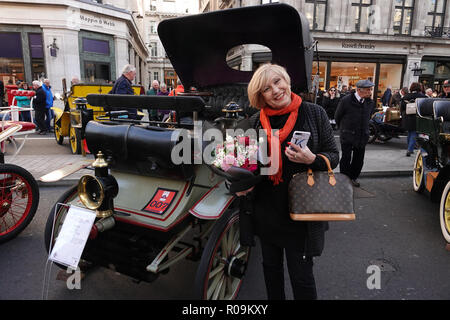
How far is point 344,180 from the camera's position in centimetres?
191

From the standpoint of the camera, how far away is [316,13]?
20.5 meters

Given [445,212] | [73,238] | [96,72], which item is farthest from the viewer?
[96,72]

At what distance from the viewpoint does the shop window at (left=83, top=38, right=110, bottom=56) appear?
1842 cm

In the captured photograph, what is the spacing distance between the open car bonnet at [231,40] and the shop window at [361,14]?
19.6 metres

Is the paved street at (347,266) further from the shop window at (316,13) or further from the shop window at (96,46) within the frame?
the shop window at (316,13)

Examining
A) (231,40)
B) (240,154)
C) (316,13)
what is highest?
(316,13)

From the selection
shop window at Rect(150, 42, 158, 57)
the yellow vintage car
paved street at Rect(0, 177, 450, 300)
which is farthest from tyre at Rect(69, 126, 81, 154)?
shop window at Rect(150, 42, 158, 57)

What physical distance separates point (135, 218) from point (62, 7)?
61.8 feet

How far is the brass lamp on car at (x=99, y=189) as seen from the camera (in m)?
2.24

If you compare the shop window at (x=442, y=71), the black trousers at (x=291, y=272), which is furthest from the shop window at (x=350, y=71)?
the black trousers at (x=291, y=272)

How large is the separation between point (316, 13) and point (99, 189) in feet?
72.0

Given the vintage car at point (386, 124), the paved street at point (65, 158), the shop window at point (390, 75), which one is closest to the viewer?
the paved street at point (65, 158)

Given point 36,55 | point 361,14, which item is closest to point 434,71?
point 361,14

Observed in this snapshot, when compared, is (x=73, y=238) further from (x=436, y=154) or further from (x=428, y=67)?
(x=428, y=67)
